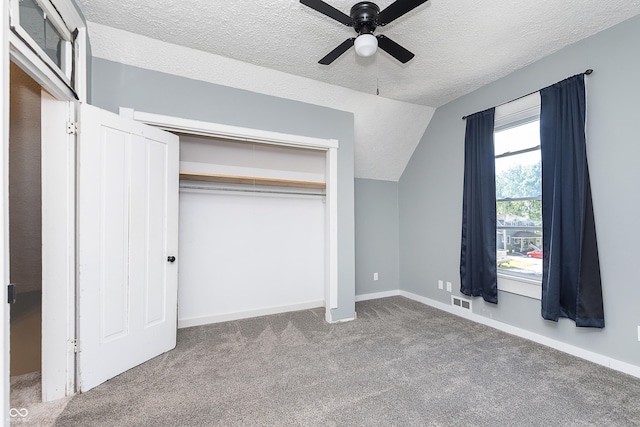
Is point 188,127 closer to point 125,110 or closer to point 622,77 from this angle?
point 125,110

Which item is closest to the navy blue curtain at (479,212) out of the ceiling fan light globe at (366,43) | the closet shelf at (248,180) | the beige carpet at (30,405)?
the closet shelf at (248,180)

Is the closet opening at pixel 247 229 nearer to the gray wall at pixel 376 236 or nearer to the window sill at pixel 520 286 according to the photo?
the gray wall at pixel 376 236

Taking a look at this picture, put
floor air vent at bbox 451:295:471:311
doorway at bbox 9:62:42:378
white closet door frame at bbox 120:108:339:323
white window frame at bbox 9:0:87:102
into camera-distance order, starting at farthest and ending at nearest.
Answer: floor air vent at bbox 451:295:471:311
white closet door frame at bbox 120:108:339:323
doorway at bbox 9:62:42:378
white window frame at bbox 9:0:87:102

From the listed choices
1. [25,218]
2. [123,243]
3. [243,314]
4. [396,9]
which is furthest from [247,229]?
[396,9]

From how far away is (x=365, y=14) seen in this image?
1774 millimetres

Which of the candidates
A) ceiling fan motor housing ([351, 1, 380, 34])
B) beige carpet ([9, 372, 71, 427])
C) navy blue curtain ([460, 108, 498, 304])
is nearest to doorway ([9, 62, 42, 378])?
beige carpet ([9, 372, 71, 427])

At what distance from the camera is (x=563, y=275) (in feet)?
8.18

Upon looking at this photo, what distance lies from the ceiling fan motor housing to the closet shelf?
1953 mm

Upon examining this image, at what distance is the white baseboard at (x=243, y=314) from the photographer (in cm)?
322

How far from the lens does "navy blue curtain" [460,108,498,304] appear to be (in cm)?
312

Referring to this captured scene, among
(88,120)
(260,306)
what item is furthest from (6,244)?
(260,306)

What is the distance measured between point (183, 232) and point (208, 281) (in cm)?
65

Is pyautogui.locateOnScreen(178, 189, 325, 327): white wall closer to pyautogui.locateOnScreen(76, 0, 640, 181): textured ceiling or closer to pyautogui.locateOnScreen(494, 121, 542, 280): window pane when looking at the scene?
pyautogui.locateOnScreen(76, 0, 640, 181): textured ceiling

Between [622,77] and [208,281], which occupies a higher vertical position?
[622,77]
